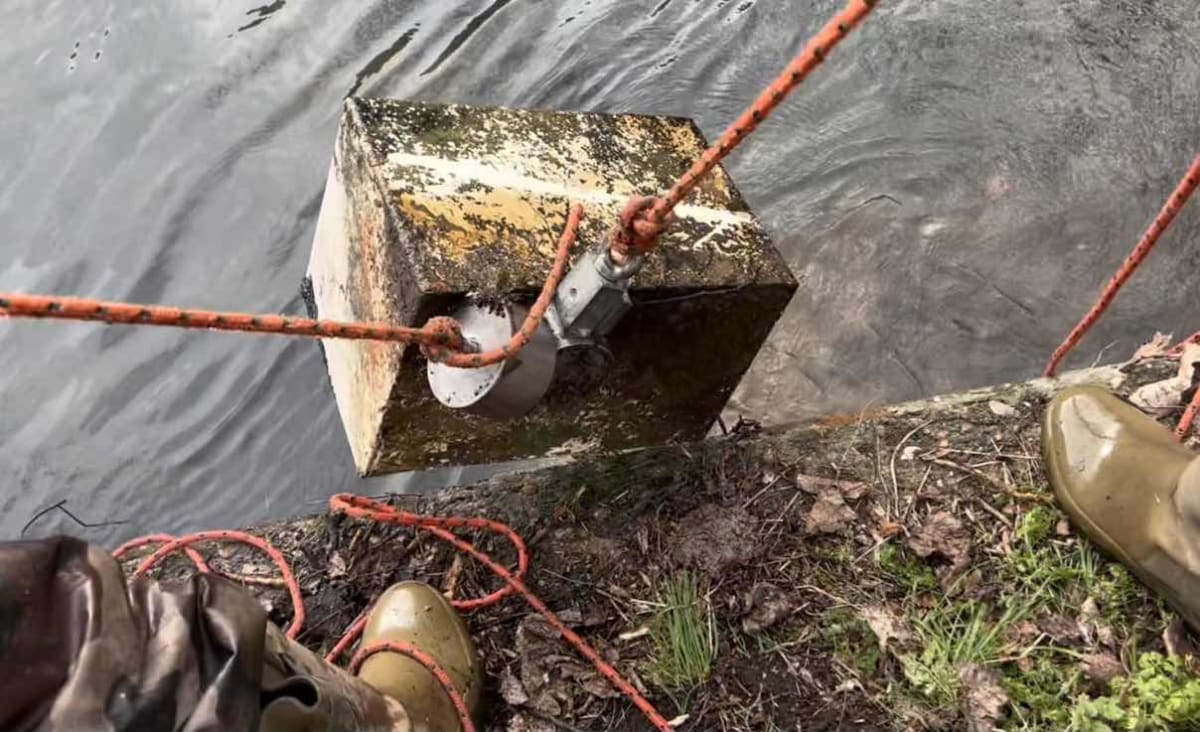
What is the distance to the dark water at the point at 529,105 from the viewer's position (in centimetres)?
436

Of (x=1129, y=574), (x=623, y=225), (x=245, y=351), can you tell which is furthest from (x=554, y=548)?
(x=245, y=351)

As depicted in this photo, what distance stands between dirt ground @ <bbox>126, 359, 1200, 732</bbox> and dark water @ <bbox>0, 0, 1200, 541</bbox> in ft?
3.89

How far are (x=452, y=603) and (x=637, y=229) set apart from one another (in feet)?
4.23

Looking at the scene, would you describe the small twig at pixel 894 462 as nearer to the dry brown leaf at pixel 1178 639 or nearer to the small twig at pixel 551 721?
the dry brown leaf at pixel 1178 639

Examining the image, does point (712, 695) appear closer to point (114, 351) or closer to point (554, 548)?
point (554, 548)

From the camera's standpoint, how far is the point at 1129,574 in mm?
2803

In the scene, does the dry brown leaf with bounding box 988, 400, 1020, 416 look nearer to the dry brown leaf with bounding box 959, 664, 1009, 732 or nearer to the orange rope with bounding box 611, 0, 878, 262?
the dry brown leaf with bounding box 959, 664, 1009, 732

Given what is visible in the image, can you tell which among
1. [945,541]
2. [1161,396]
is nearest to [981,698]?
[945,541]

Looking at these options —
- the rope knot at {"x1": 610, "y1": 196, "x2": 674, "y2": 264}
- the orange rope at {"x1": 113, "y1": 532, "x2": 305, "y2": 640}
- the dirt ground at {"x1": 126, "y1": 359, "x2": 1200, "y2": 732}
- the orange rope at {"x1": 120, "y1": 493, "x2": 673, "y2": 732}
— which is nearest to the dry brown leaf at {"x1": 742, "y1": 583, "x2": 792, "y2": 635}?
the dirt ground at {"x1": 126, "y1": 359, "x2": 1200, "y2": 732}

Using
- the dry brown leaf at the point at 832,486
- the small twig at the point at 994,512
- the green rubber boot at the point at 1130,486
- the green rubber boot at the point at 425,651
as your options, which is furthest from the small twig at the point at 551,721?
the green rubber boot at the point at 1130,486

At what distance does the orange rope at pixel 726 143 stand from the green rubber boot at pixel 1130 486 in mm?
1465

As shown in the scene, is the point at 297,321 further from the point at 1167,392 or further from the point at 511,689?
the point at 1167,392

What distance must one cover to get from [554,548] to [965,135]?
121 inches

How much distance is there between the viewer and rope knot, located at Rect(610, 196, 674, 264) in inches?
85.3
